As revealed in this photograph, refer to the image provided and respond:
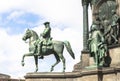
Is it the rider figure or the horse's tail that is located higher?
the rider figure

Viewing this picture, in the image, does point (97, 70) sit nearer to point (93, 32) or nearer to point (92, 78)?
point (92, 78)

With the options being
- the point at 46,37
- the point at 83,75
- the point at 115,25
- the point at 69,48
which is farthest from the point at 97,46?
the point at 46,37

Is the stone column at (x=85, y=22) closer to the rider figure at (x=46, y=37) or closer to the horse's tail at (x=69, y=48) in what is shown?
the horse's tail at (x=69, y=48)

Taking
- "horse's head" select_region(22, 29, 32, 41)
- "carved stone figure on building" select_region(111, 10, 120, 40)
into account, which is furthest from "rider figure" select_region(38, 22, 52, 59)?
"carved stone figure on building" select_region(111, 10, 120, 40)

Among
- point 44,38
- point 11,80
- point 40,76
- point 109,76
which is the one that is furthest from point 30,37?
point 11,80

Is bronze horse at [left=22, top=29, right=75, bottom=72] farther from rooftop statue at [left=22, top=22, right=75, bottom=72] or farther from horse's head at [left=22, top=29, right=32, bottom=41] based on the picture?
horse's head at [left=22, top=29, right=32, bottom=41]

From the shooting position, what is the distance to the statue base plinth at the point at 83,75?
65.4 feet

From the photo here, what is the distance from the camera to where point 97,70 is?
1991cm

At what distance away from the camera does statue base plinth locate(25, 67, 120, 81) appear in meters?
19.9

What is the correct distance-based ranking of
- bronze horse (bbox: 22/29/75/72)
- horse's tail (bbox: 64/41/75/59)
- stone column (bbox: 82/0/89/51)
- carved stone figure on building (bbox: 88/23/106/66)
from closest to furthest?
→ 1. carved stone figure on building (bbox: 88/23/106/66)
2. bronze horse (bbox: 22/29/75/72)
3. horse's tail (bbox: 64/41/75/59)
4. stone column (bbox: 82/0/89/51)

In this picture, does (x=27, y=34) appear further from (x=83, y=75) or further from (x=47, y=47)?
(x=83, y=75)

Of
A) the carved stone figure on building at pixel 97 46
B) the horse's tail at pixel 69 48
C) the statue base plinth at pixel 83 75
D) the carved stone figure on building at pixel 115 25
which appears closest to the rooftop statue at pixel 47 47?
the horse's tail at pixel 69 48

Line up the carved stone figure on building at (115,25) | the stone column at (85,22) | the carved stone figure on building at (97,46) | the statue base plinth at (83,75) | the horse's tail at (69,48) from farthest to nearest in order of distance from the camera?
the stone column at (85,22), the horse's tail at (69,48), the carved stone figure on building at (115,25), the carved stone figure on building at (97,46), the statue base plinth at (83,75)

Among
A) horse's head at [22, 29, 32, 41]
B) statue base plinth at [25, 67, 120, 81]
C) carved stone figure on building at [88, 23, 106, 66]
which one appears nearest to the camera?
statue base plinth at [25, 67, 120, 81]
